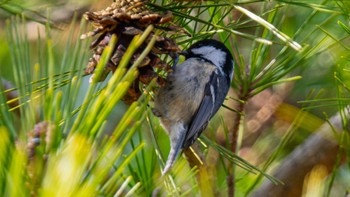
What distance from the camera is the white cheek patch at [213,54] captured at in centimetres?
166

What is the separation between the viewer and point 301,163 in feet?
6.17

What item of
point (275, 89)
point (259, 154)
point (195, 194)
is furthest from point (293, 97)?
point (195, 194)

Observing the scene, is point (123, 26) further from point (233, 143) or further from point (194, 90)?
point (194, 90)

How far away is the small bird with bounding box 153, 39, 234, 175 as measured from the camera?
1.67m

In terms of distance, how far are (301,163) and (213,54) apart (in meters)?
0.39

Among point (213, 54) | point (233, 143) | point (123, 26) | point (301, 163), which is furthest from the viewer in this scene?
point (301, 163)

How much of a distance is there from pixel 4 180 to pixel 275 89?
150 cm

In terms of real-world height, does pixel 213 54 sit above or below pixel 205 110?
above

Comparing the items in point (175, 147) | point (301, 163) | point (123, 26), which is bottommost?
point (301, 163)

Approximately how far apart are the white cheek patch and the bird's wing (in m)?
0.04

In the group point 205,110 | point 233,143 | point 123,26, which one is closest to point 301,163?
point 205,110

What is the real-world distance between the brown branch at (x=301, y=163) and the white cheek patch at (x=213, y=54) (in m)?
0.33

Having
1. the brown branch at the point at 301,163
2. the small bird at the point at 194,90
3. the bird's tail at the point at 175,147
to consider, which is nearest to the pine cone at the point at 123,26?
the bird's tail at the point at 175,147

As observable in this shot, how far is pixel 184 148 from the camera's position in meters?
1.46
